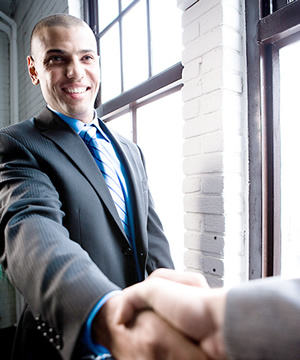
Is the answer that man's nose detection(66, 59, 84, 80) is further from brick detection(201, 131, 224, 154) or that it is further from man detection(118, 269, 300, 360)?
man detection(118, 269, 300, 360)

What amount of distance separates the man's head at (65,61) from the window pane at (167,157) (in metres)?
0.63

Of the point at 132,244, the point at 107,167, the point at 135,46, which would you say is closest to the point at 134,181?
the point at 107,167

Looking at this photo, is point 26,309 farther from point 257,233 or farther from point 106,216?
point 257,233

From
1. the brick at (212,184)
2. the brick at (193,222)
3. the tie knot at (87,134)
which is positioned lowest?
the brick at (193,222)

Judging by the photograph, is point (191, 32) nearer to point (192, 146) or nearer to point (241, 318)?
point (192, 146)

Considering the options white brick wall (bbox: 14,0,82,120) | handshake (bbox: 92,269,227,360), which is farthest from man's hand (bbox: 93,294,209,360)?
white brick wall (bbox: 14,0,82,120)

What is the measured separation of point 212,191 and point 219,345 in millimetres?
918

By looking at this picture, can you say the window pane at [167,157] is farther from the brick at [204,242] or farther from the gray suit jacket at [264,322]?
the gray suit jacket at [264,322]

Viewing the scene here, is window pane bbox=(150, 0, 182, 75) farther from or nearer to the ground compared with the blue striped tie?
farther from the ground

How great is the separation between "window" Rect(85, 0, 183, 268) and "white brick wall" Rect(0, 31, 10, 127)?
8.15 feet

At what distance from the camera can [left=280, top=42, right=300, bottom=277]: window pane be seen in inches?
45.8

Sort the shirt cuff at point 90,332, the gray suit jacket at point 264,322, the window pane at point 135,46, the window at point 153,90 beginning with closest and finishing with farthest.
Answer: the gray suit jacket at point 264,322
the shirt cuff at point 90,332
the window at point 153,90
the window pane at point 135,46

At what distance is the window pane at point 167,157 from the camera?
171 centimetres

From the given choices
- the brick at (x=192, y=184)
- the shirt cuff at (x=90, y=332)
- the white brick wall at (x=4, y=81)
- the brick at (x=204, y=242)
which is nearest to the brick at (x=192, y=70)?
the brick at (x=192, y=184)
